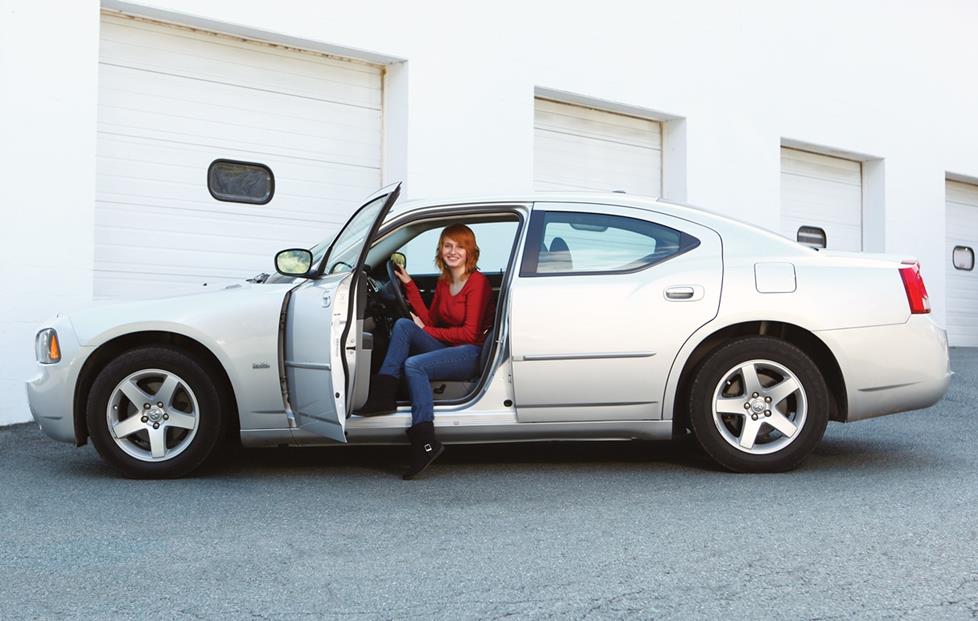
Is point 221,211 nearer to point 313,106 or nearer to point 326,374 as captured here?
point 313,106

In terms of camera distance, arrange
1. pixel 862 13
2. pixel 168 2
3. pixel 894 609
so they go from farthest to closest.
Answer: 1. pixel 862 13
2. pixel 168 2
3. pixel 894 609

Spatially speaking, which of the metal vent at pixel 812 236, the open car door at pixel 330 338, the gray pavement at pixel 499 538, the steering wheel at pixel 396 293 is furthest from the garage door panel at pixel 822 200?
the open car door at pixel 330 338

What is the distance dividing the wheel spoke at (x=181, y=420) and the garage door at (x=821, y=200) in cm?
919

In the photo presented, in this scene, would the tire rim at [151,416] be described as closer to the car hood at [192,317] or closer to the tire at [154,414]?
the tire at [154,414]

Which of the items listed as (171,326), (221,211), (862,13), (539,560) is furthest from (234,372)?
(862,13)

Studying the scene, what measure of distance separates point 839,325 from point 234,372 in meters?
3.13

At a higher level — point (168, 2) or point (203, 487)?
point (168, 2)

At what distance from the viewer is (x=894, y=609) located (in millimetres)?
3035

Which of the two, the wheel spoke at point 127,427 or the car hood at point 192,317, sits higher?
the car hood at point 192,317

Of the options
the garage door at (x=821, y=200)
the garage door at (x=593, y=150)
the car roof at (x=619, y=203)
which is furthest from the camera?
the garage door at (x=821, y=200)

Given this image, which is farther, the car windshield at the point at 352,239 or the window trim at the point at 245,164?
the window trim at the point at 245,164

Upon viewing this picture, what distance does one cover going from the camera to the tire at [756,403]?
5.30 meters

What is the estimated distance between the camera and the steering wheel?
226 inches

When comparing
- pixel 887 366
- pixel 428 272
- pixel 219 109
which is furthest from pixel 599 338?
pixel 219 109
